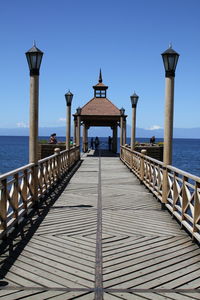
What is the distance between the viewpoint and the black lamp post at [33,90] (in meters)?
8.22

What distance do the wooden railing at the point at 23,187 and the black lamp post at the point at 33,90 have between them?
1.33ft

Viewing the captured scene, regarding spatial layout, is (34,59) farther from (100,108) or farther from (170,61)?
(100,108)

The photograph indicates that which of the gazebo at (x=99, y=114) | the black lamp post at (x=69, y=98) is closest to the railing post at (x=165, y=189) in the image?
the black lamp post at (x=69, y=98)

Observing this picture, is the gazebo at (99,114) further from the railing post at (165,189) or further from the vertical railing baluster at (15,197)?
the vertical railing baluster at (15,197)

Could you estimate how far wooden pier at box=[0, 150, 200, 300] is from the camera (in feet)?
13.0

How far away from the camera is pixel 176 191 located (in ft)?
23.9

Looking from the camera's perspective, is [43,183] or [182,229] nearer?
[182,229]

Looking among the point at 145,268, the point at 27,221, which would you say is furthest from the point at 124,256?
the point at 27,221

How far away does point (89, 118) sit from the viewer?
1053 inches

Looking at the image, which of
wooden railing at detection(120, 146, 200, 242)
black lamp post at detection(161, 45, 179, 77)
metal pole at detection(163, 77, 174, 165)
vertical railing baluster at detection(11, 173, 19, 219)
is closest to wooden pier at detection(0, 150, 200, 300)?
wooden railing at detection(120, 146, 200, 242)

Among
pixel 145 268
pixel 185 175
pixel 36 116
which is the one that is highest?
pixel 36 116

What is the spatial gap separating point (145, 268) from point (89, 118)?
22472mm

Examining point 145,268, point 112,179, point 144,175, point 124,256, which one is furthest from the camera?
point 112,179

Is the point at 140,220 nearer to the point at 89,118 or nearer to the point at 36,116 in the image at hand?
the point at 36,116
